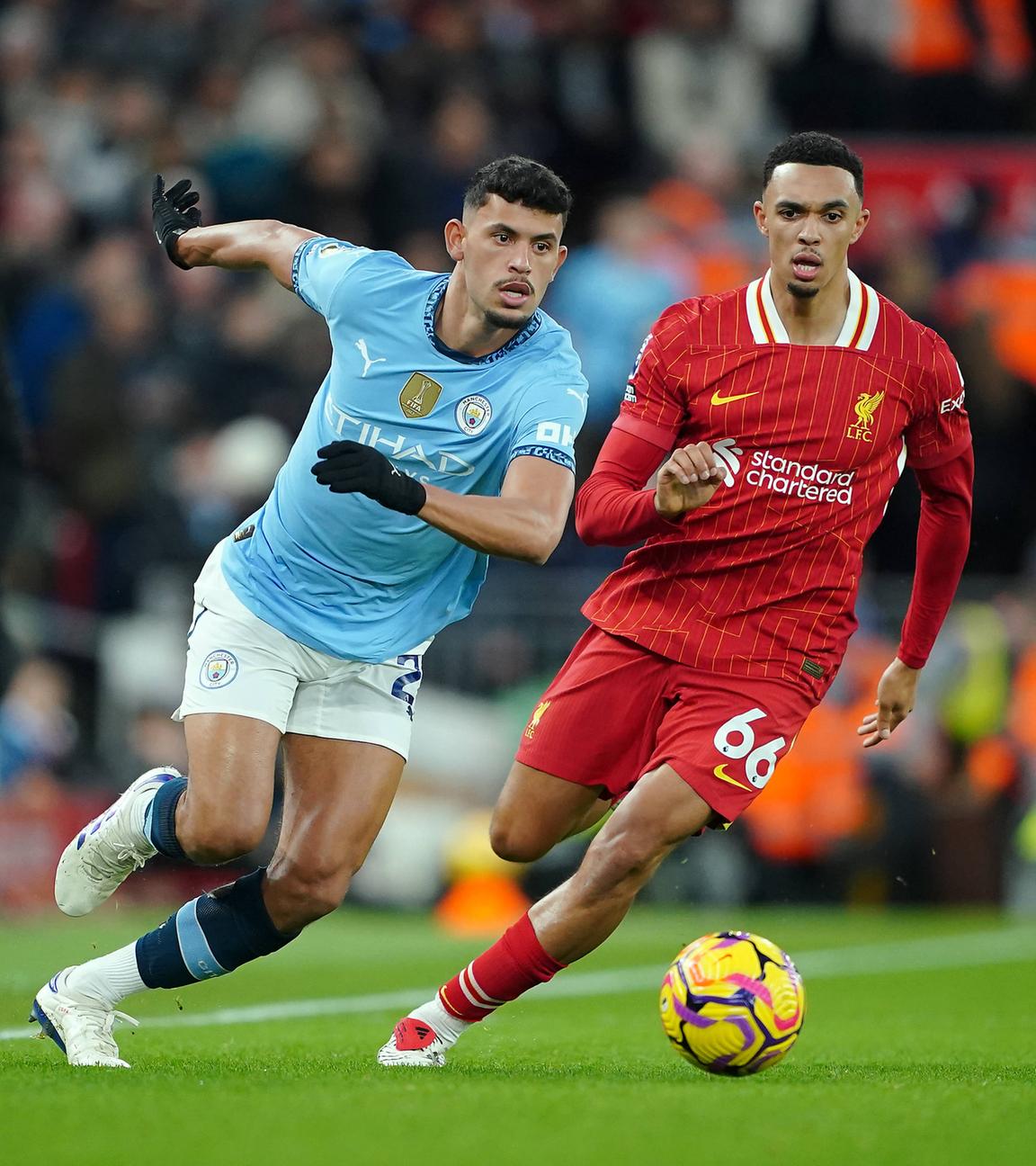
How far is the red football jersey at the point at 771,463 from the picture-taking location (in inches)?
247

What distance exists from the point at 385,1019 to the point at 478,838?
5.01 m

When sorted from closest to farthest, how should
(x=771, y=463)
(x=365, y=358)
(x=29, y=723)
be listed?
(x=771, y=463) → (x=365, y=358) → (x=29, y=723)

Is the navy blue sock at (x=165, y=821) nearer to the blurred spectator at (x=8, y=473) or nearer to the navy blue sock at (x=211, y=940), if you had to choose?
the navy blue sock at (x=211, y=940)

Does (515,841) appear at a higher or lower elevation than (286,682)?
lower

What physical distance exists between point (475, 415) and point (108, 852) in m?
1.75

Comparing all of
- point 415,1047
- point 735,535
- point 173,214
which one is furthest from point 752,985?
point 173,214

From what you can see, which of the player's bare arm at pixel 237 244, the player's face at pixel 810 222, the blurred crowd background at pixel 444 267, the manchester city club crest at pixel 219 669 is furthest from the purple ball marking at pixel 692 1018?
the blurred crowd background at pixel 444 267

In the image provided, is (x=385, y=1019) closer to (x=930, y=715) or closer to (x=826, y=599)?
(x=826, y=599)

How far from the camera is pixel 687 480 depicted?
19.1ft

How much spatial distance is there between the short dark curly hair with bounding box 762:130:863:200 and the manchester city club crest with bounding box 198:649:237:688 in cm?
217

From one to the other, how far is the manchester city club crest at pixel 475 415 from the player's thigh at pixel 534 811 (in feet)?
3.41

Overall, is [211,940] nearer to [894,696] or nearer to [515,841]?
[515,841]

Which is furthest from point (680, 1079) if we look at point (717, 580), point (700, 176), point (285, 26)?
point (285, 26)

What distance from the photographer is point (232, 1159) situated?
14.5 ft
